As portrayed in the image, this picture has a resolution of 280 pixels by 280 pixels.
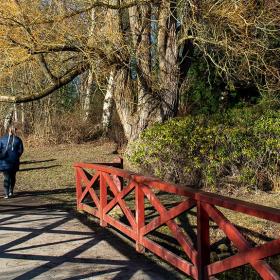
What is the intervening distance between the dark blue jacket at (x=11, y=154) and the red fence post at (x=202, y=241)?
7271 mm

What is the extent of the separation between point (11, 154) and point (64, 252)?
5.33 m

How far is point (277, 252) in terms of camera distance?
13.6 feet

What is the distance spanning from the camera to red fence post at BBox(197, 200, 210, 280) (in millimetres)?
5293

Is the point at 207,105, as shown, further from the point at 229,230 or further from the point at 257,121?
the point at 229,230

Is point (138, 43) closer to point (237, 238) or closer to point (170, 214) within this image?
point (170, 214)

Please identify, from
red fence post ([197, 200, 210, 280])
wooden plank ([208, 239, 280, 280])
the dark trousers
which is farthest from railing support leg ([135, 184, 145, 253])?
the dark trousers

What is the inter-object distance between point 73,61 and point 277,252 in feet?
31.3

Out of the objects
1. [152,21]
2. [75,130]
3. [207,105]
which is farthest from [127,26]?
[75,130]

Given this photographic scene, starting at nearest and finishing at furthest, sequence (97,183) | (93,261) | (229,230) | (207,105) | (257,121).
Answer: (229,230) → (93,261) → (97,183) → (257,121) → (207,105)

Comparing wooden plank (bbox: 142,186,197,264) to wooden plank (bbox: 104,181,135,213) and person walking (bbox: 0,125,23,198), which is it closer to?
wooden plank (bbox: 104,181,135,213)

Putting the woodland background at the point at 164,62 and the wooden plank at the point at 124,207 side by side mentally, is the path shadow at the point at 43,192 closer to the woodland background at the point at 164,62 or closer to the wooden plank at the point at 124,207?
the woodland background at the point at 164,62

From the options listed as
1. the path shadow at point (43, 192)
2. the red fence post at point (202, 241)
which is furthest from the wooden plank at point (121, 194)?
the path shadow at point (43, 192)

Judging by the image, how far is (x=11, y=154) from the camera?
11.9 metres

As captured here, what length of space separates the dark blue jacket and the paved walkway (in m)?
2.28
